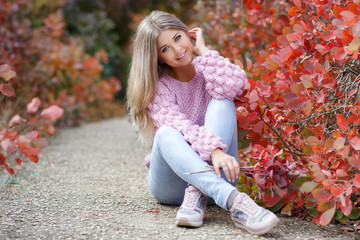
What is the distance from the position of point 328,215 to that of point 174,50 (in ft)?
3.43

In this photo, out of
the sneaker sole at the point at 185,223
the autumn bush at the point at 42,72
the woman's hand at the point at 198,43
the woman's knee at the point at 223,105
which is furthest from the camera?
the autumn bush at the point at 42,72

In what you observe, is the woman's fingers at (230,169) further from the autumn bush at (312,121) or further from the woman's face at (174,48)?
the woman's face at (174,48)

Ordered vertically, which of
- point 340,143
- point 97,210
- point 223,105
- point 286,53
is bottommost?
point 97,210

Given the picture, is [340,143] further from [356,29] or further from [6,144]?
[6,144]

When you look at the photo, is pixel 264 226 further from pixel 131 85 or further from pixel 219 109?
pixel 131 85

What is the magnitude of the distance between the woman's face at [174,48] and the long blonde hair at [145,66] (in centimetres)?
3

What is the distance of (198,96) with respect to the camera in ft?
6.81

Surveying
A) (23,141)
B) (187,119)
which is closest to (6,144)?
(23,141)

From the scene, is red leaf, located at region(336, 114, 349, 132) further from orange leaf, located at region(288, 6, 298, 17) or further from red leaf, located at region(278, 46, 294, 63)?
orange leaf, located at region(288, 6, 298, 17)

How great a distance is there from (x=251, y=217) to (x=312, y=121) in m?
0.59

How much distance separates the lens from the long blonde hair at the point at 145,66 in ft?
6.47

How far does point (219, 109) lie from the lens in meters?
1.83

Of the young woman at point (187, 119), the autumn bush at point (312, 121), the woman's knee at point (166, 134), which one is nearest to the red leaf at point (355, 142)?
the autumn bush at point (312, 121)

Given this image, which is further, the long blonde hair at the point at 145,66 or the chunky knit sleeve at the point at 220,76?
the long blonde hair at the point at 145,66
